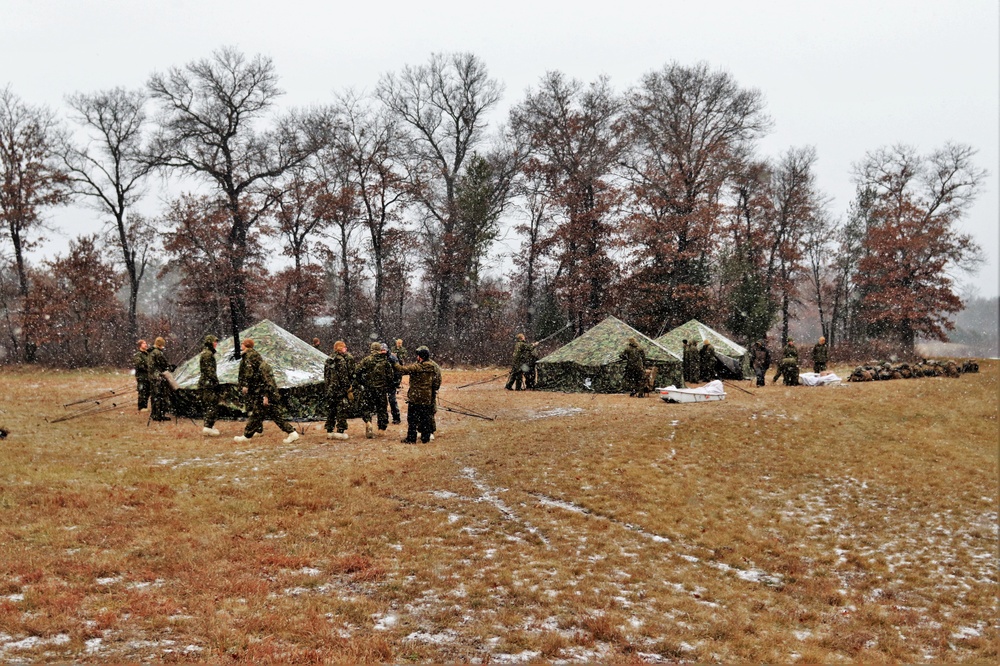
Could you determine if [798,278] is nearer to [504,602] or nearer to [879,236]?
[879,236]

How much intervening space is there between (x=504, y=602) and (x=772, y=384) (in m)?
19.2

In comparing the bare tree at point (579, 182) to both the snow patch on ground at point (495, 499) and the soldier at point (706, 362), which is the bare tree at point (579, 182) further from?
the snow patch on ground at point (495, 499)

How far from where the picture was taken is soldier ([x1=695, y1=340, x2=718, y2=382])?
21.6 metres

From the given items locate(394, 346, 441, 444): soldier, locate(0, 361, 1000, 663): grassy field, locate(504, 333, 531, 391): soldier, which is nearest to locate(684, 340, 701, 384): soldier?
locate(504, 333, 531, 391): soldier

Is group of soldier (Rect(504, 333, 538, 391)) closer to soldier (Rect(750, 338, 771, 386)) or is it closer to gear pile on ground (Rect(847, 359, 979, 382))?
soldier (Rect(750, 338, 771, 386))

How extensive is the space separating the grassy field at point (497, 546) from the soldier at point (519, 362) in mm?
7064

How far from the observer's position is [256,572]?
18.8 feet

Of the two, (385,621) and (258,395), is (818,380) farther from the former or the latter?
(385,621)

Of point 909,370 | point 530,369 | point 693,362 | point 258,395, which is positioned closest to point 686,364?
point 693,362

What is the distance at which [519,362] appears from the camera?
20.4 m

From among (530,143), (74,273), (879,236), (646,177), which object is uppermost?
(530,143)

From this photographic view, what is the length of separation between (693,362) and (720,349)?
10.9 ft

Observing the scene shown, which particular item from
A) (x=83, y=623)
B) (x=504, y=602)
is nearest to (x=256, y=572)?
(x=83, y=623)

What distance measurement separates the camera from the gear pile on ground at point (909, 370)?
22938mm
